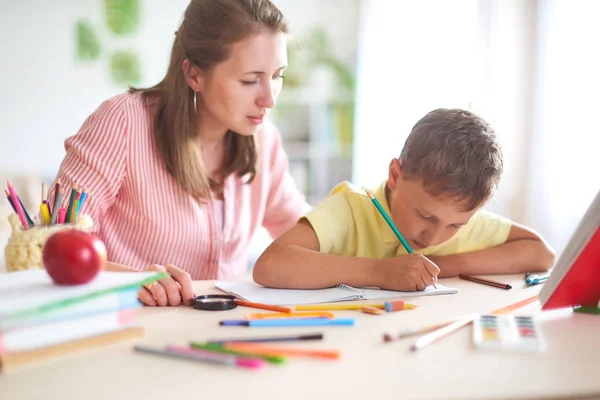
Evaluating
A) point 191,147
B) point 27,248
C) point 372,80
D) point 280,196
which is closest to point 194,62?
point 191,147

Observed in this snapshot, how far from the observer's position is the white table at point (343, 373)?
28.6 inches

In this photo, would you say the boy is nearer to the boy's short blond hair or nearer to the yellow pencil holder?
the boy's short blond hair

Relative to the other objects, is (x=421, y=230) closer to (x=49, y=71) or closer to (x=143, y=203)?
(x=143, y=203)

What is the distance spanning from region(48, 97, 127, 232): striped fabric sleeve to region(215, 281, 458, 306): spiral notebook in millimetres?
366

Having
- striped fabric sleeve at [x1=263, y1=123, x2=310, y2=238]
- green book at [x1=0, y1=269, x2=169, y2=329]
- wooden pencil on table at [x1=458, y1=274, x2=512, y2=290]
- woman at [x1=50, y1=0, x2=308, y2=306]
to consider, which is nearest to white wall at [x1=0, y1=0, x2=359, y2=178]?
striped fabric sleeve at [x1=263, y1=123, x2=310, y2=238]

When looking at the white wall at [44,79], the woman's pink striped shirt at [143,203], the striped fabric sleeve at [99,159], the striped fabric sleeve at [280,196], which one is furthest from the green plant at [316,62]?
the striped fabric sleeve at [99,159]

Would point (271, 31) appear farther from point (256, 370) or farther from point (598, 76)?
point (598, 76)

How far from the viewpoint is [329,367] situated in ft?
2.63

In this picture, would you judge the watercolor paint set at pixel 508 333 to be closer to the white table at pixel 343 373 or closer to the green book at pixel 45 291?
the white table at pixel 343 373

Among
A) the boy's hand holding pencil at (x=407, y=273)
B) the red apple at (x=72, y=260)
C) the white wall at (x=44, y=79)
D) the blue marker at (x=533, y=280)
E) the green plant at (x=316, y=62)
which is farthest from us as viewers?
the green plant at (x=316, y=62)

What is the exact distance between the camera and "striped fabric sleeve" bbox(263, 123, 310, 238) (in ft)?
6.00

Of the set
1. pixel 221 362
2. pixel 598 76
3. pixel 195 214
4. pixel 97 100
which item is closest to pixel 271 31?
pixel 195 214

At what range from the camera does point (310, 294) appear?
1194 mm

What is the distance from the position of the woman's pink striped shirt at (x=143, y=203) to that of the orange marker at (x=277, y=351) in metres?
0.68
